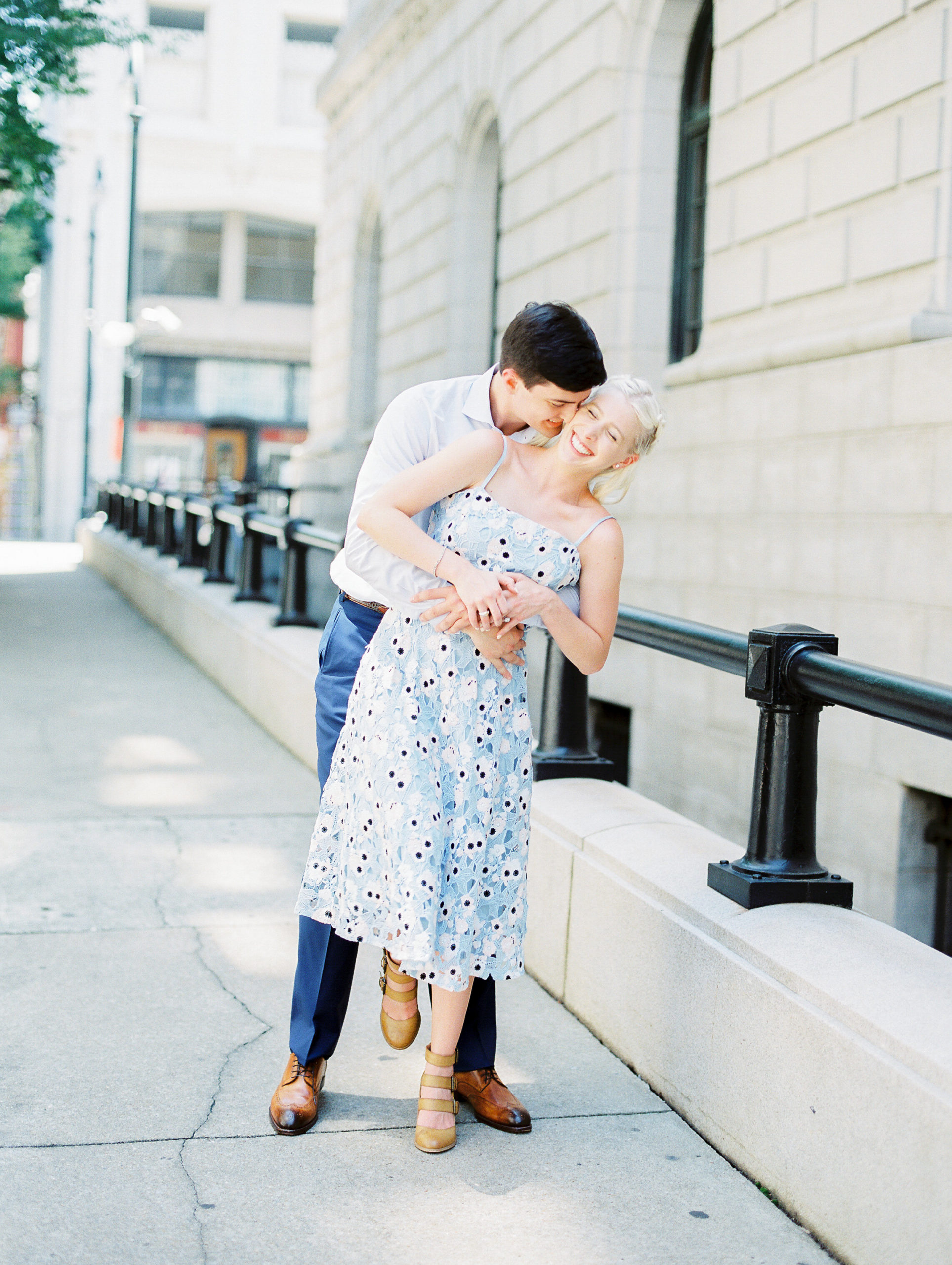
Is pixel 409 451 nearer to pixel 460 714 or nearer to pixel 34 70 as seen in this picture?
pixel 460 714

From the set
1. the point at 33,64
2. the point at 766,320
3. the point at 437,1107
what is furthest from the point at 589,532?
the point at 33,64

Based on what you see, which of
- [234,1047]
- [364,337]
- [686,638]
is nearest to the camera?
[234,1047]

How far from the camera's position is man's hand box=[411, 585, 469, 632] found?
2895mm

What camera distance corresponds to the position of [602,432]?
290 centimetres

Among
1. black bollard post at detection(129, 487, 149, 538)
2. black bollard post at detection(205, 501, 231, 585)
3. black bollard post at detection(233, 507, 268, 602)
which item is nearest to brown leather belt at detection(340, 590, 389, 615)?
black bollard post at detection(233, 507, 268, 602)

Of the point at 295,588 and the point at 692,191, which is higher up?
the point at 692,191

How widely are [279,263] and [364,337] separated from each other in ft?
76.0

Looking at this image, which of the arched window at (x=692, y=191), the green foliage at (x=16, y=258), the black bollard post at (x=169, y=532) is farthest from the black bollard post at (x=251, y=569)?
the green foliage at (x=16, y=258)

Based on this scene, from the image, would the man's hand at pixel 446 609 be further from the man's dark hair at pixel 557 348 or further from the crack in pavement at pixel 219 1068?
the crack in pavement at pixel 219 1068

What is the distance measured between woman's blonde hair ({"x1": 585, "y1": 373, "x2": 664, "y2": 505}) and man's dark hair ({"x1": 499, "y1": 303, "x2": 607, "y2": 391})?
66 millimetres

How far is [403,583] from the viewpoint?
3014mm

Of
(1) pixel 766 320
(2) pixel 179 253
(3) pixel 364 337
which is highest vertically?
(2) pixel 179 253

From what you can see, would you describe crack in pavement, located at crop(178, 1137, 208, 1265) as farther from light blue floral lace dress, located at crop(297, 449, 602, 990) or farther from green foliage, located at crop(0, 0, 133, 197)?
green foliage, located at crop(0, 0, 133, 197)

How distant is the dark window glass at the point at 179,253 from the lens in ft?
137
